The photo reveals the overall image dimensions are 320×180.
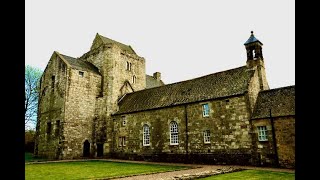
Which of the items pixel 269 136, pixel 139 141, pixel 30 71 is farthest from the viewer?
pixel 30 71

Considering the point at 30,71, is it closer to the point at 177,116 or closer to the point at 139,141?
the point at 139,141

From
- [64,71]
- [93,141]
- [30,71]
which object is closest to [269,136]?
[93,141]

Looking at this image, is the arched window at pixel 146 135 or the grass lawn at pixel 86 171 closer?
the grass lawn at pixel 86 171

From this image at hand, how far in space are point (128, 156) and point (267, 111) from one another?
1686cm

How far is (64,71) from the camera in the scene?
3356 centimetres

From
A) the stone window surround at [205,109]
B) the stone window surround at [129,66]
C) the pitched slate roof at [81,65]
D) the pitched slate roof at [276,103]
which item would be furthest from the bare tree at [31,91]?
the pitched slate roof at [276,103]

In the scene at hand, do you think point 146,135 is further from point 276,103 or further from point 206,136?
point 276,103

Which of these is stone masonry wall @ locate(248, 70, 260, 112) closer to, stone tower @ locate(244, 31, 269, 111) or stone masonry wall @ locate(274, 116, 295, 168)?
stone tower @ locate(244, 31, 269, 111)

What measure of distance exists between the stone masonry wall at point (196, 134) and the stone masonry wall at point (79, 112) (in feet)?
17.0

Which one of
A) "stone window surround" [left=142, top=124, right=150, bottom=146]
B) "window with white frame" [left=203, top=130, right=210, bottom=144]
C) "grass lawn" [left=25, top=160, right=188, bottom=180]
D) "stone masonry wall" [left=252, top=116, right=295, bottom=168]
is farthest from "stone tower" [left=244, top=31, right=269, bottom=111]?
"stone window surround" [left=142, top=124, right=150, bottom=146]

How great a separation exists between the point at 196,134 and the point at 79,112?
16.8 metres

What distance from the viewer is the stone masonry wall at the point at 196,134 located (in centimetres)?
2208

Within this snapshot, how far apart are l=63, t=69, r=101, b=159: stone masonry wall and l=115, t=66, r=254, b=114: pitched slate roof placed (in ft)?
14.8

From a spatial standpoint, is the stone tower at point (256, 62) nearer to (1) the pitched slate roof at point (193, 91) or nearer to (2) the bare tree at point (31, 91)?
(1) the pitched slate roof at point (193, 91)
